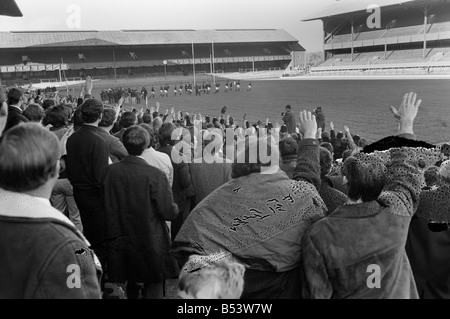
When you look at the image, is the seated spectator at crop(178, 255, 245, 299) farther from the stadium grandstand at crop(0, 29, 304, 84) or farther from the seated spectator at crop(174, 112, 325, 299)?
the stadium grandstand at crop(0, 29, 304, 84)

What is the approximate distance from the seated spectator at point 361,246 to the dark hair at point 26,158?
1.20m

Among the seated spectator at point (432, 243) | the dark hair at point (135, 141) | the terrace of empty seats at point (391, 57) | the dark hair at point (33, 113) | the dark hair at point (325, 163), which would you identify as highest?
the terrace of empty seats at point (391, 57)

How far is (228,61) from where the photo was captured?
59.8m

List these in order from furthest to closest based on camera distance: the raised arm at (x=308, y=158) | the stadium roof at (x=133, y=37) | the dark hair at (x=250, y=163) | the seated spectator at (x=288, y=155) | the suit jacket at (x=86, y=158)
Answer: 1. the stadium roof at (x=133, y=37)
2. the suit jacket at (x=86, y=158)
3. the seated spectator at (x=288, y=155)
4. the raised arm at (x=308, y=158)
5. the dark hair at (x=250, y=163)

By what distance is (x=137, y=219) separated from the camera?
3.38 m

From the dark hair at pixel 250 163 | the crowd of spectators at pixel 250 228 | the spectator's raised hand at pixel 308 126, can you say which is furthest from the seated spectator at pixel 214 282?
the spectator's raised hand at pixel 308 126

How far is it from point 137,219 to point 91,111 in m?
1.13

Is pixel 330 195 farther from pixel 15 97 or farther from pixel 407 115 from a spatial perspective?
pixel 15 97

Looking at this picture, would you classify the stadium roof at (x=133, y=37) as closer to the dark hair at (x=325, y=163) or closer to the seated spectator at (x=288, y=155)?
the seated spectator at (x=288, y=155)

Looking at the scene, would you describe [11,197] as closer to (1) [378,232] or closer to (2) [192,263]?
(2) [192,263]

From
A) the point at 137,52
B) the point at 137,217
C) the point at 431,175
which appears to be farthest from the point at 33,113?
the point at 137,52

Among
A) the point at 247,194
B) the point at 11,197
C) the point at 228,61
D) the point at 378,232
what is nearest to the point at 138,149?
the point at 247,194

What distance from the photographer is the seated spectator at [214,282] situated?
1.95 meters
